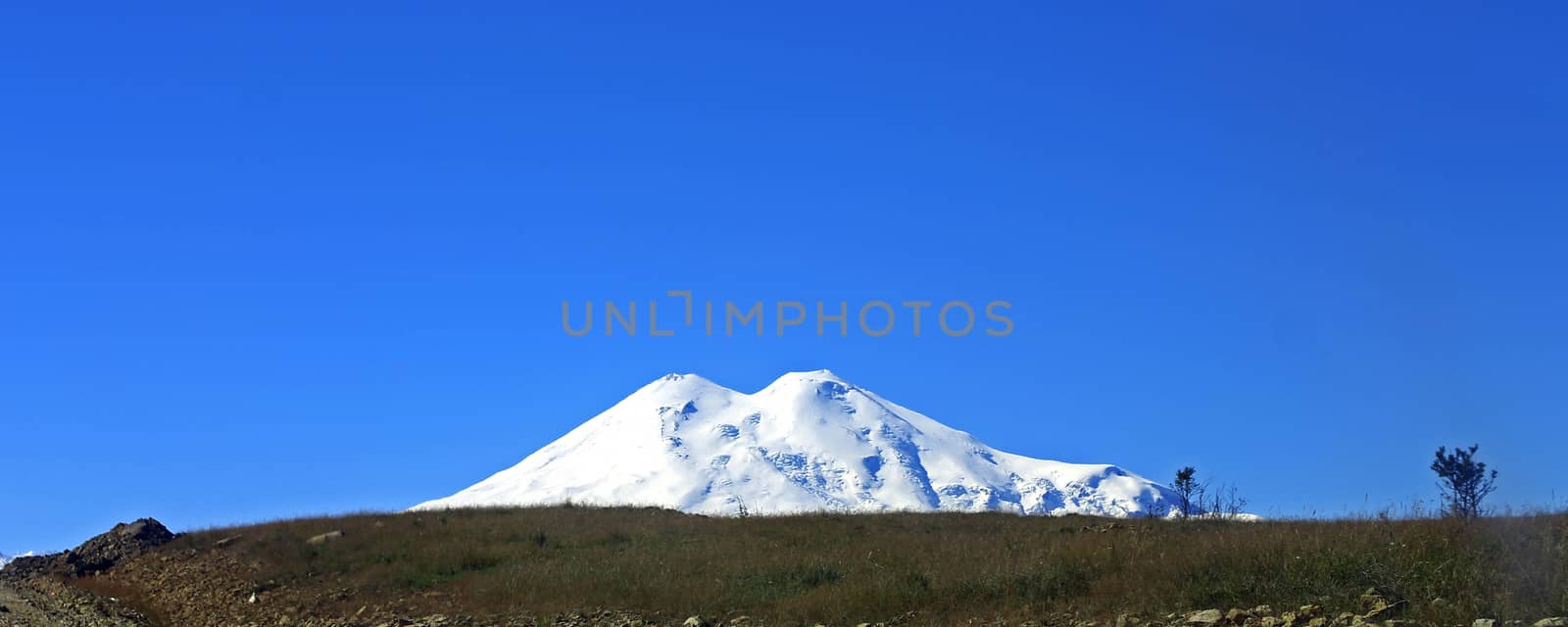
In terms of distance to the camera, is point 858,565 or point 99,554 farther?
point 99,554

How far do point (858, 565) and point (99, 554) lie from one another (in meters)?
19.2

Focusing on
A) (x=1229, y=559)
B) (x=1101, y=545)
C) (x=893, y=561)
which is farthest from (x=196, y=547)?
(x=1229, y=559)

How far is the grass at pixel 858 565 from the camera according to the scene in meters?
15.4

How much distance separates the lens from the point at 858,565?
21.9 m

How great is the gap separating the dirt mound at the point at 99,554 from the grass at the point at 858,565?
2.55 ft

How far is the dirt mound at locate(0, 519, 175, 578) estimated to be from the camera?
29984 millimetres

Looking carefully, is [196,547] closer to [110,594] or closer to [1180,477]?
[110,594]

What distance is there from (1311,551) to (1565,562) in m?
3.11

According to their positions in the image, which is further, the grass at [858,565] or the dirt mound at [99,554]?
the dirt mound at [99,554]

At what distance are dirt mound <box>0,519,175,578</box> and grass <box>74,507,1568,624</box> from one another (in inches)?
30.6

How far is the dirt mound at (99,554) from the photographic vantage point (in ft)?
98.4

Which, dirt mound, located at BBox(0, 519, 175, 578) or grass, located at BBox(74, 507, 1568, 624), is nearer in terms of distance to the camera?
grass, located at BBox(74, 507, 1568, 624)

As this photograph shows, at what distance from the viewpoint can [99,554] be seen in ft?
101

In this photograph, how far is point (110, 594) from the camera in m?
27.1
